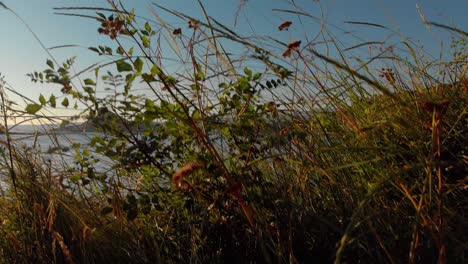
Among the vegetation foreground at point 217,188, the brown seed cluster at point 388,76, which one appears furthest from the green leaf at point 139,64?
the brown seed cluster at point 388,76

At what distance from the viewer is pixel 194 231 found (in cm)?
129

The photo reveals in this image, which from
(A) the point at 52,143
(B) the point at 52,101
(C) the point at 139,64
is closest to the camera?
(C) the point at 139,64

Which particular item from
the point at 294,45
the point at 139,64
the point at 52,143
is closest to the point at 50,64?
the point at 139,64

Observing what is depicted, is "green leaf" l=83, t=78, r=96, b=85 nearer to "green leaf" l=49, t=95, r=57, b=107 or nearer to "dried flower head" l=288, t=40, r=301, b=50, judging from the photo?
"green leaf" l=49, t=95, r=57, b=107

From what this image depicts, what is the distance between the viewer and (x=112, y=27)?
131 centimetres

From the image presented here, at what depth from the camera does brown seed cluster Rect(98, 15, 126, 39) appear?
1296 mm

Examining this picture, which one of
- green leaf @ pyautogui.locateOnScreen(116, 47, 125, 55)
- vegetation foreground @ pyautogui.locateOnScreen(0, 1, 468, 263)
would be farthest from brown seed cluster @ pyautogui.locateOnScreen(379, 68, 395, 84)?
green leaf @ pyautogui.locateOnScreen(116, 47, 125, 55)

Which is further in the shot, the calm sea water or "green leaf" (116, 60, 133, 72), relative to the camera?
the calm sea water

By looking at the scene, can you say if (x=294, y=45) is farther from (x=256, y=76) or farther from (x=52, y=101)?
(x=52, y=101)

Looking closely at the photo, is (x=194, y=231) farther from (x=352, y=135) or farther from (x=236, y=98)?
(x=352, y=135)

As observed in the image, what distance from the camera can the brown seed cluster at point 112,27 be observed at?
1296 millimetres

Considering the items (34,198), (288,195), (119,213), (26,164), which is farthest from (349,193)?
(26,164)

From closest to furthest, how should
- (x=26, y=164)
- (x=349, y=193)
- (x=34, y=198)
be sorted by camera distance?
(x=349, y=193) < (x=34, y=198) < (x=26, y=164)

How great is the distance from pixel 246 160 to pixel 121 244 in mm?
491
